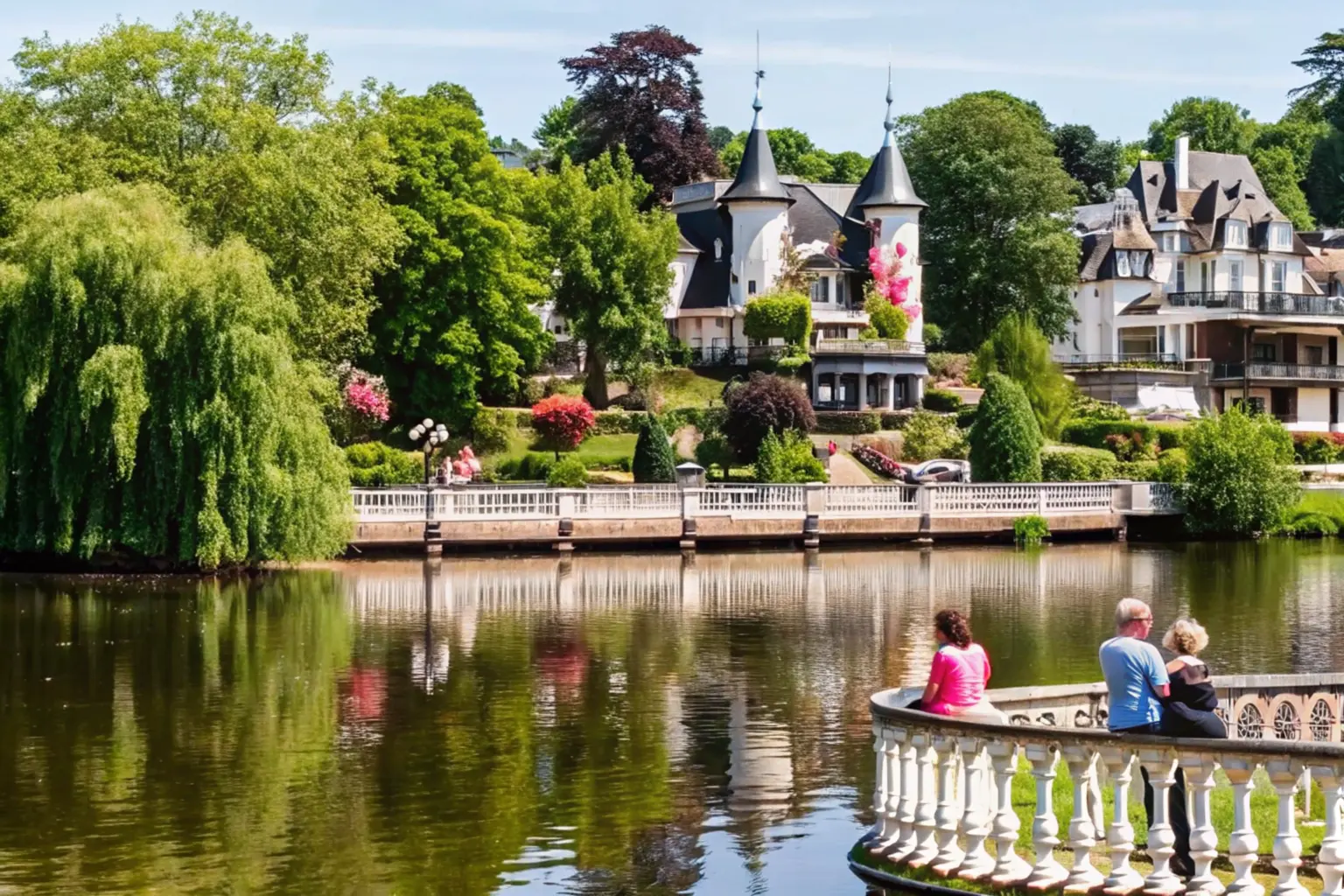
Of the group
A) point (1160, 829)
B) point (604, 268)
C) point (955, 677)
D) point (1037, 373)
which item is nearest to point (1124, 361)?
point (1037, 373)

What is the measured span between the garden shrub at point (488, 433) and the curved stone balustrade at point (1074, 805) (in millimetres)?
54884

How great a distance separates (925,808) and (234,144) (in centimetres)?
4410

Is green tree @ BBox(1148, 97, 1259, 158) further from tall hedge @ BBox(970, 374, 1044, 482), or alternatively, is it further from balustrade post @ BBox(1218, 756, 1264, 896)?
balustrade post @ BBox(1218, 756, 1264, 896)

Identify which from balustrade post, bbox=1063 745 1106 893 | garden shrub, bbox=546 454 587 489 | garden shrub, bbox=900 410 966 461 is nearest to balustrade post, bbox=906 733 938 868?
balustrade post, bbox=1063 745 1106 893

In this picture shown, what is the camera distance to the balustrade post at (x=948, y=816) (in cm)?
1271

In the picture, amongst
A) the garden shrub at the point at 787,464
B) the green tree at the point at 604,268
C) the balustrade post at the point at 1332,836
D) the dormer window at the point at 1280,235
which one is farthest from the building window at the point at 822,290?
the balustrade post at the point at 1332,836

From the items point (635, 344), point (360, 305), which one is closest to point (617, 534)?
point (360, 305)

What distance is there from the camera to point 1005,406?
61.6m

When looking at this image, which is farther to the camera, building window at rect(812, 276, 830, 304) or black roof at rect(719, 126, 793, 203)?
building window at rect(812, 276, 830, 304)

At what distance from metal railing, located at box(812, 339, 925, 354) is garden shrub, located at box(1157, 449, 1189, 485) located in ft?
67.9

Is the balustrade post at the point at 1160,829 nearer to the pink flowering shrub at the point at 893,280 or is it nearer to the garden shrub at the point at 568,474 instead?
the garden shrub at the point at 568,474

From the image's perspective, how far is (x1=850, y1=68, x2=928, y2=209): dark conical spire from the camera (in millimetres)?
84438

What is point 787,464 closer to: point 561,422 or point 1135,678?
point 561,422

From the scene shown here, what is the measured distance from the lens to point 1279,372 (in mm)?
84188
